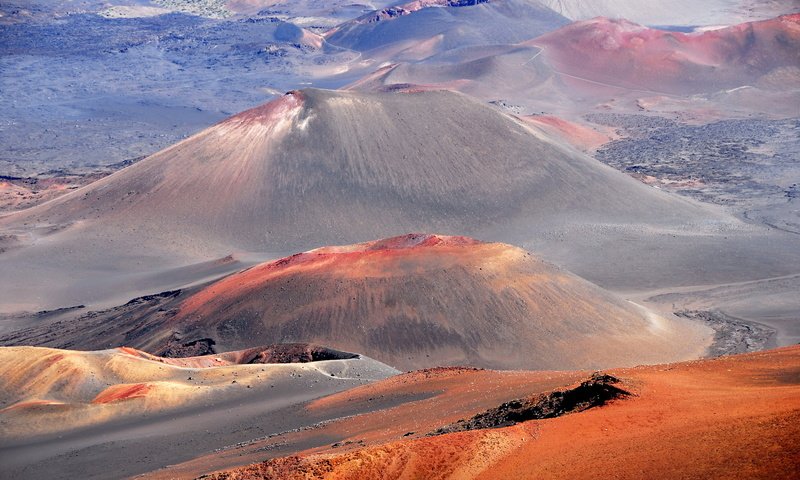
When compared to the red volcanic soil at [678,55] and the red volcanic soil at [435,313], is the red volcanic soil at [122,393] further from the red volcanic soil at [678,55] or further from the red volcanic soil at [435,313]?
the red volcanic soil at [678,55]

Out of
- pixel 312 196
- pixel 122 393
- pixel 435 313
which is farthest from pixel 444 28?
pixel 122 393

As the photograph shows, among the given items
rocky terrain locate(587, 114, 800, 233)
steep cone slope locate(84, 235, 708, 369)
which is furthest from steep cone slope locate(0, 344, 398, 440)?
rocky terrain locate(587, 114, 800, 233)

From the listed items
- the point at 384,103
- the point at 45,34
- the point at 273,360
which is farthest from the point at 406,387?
the point at 45,34

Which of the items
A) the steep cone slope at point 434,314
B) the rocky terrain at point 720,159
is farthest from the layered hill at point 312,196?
the steep cone slope at point 434,314

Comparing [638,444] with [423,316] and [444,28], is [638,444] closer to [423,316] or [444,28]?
[423,316]

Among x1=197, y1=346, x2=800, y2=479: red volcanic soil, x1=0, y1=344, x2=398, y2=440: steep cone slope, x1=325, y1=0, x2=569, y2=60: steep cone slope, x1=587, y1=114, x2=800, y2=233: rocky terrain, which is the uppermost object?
x1=325, y1=0, x2=569, y2=60: steep cone slope

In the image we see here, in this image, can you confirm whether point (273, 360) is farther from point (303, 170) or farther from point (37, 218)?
point (37, 218)

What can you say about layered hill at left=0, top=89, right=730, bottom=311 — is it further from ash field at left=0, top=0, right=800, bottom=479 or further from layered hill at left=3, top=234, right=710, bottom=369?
layered hill at left=3, top=234, right=710, bottom=369
